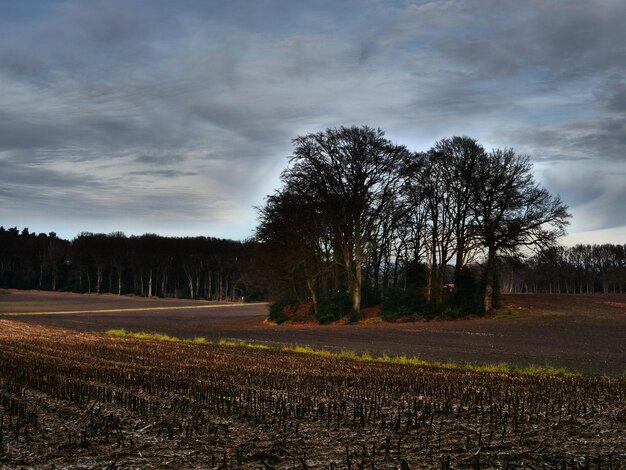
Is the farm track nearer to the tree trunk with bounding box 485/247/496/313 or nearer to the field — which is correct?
the field

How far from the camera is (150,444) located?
998 cm

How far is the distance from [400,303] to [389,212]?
26.3ft

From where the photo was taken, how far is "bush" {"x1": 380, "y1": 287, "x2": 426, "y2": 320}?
179 feet

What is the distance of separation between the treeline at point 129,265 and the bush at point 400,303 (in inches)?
2785

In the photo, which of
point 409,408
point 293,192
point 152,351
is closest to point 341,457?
point 409,408

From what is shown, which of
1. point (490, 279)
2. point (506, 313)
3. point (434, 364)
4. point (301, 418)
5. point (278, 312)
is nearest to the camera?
point (301, 418)

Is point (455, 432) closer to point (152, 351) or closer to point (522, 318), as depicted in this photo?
point (152, 351)

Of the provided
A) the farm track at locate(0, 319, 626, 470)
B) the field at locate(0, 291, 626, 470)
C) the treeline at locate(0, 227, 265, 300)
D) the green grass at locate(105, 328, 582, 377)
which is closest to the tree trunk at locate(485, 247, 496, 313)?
the green grass at locate(105, 328, 582, 377)

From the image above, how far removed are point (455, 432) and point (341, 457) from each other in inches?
102

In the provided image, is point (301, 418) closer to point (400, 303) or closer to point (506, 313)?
point (400, 303)

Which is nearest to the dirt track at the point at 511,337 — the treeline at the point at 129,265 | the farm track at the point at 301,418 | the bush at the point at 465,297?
the bush at the point at 465,297

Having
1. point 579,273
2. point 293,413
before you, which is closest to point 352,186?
point 293,413

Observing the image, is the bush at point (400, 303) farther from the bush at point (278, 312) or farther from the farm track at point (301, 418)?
the farm track at point (301, 418)

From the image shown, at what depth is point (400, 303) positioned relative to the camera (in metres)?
54.9
